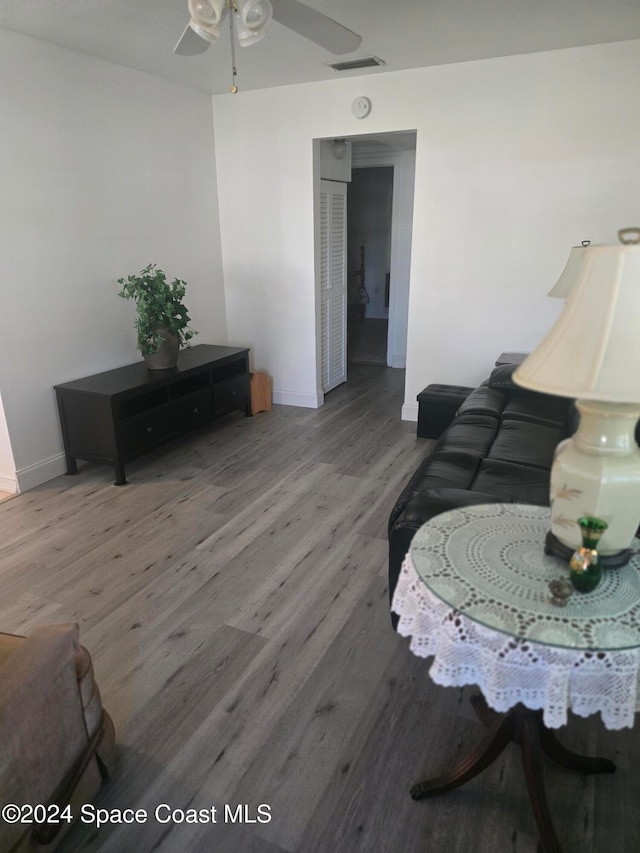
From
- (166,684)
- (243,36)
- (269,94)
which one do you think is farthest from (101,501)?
(269,94)

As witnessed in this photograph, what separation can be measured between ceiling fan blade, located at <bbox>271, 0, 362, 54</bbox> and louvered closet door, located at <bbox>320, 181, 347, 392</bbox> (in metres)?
2.18

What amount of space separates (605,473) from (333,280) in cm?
430

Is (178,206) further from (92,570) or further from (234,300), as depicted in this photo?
(92,570)

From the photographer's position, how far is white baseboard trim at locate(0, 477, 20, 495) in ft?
11.2

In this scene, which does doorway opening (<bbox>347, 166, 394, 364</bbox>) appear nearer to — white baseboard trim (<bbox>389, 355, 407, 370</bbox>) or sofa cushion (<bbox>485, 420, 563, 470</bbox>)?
white baseboard trim (<bbox>389, 355, 407, 370</bbox>)

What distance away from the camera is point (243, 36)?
215cm

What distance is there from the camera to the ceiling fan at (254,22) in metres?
1.96

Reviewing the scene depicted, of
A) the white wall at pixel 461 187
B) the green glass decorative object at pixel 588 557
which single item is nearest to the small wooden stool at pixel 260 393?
the white wall at pixel 461 187

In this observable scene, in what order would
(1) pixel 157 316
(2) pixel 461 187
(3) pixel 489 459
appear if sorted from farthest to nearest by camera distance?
1. (2) pixel 461 187
2. (1) pixel 157 316
3. (3) pixel 489 459

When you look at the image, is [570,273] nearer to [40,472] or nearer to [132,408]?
[132,408]

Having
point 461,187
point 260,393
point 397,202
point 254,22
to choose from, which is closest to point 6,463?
point 260,393

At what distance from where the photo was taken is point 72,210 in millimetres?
3484

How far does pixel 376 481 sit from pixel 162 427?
1490mm

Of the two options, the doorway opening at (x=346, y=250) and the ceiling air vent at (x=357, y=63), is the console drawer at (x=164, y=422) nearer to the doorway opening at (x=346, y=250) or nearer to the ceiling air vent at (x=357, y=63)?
the doorway opening at (x=346, y=250)
